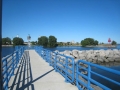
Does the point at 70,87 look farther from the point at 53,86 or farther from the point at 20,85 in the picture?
the point at 20,85

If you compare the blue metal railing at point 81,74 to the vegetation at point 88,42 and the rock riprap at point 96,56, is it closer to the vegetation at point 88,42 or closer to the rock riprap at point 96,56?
the rock riprap at point 96,56

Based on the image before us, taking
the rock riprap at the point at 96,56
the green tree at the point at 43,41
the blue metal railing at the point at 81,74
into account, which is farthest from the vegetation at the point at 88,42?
the blue metal railing at the point at 81,74

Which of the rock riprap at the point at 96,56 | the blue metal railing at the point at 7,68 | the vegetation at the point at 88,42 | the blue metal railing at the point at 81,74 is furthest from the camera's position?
the vegetation at the point at 88,42

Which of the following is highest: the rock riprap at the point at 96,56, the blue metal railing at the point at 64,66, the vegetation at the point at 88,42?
the vegetation at the point at 88,42

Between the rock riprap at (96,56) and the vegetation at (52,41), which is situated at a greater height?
the vegetation at (52,41)

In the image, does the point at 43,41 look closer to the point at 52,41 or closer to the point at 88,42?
the point at 52,41

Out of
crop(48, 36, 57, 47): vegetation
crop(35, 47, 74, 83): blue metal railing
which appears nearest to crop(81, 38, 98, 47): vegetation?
crop(48, 36, 57, 47): vegetation

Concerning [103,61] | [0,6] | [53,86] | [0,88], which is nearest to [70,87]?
[53,86]

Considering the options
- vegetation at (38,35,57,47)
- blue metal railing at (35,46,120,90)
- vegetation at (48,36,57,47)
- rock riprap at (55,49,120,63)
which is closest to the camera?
blue metal railing at (35,46,120,90)

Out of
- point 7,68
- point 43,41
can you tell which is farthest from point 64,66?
point 43,41

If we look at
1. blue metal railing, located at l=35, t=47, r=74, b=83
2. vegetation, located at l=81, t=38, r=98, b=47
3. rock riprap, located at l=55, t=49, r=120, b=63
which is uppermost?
vegetation, located at l=81, t=38, r=98, b=47

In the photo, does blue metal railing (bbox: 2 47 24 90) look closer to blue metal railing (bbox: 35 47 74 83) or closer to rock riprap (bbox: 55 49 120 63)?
blue metal railing (bbox: 35 47 74 83)

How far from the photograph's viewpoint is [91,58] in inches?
966

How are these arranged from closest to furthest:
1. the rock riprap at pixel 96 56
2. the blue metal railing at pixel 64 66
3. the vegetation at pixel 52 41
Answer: the blue metal railing at pixel 64 66
the rock riprap at pixel 96 56
the vegetation at pixel 52 41
